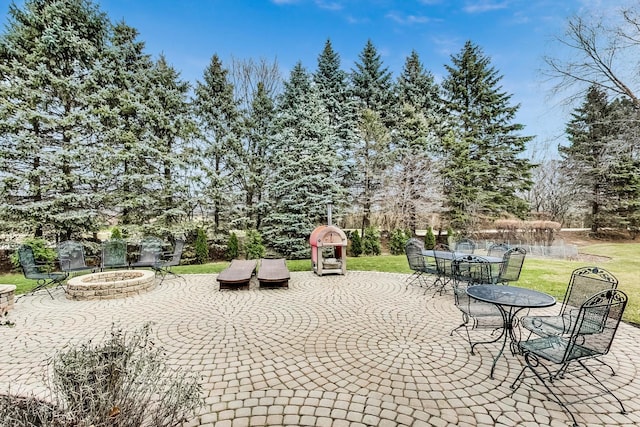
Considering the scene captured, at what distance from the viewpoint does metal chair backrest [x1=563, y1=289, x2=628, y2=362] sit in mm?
2629

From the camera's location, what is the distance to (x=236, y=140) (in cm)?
1276

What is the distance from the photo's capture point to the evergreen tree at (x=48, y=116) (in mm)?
9094

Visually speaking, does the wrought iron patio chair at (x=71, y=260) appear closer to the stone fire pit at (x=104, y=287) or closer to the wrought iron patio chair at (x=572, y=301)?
the stone fire pit at (x=104, y=287)

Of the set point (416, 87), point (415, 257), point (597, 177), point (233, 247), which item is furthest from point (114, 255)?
point (597, 177)

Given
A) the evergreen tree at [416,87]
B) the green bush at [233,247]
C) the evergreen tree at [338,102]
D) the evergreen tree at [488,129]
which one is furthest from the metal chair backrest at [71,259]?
the evergreen tree at [488,129]

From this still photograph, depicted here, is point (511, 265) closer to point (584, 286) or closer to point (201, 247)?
point (584, 286)

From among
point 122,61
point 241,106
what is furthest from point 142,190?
point 241,106

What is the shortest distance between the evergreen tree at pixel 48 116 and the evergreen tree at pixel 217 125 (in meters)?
3.71

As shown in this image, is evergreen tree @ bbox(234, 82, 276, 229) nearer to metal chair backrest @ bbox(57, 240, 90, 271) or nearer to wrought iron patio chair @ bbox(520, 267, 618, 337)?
metal chair backrest @ bbox(57, 240, 90, 271)

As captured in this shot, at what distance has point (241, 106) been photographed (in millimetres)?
13680

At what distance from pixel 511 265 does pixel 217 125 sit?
38.1ft

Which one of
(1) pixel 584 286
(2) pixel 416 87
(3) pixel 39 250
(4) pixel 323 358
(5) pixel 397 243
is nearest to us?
(4) pixel 323 358

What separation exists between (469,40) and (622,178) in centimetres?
1230

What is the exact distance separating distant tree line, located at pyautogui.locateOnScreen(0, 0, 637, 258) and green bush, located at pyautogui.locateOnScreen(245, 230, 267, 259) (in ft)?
2.51
